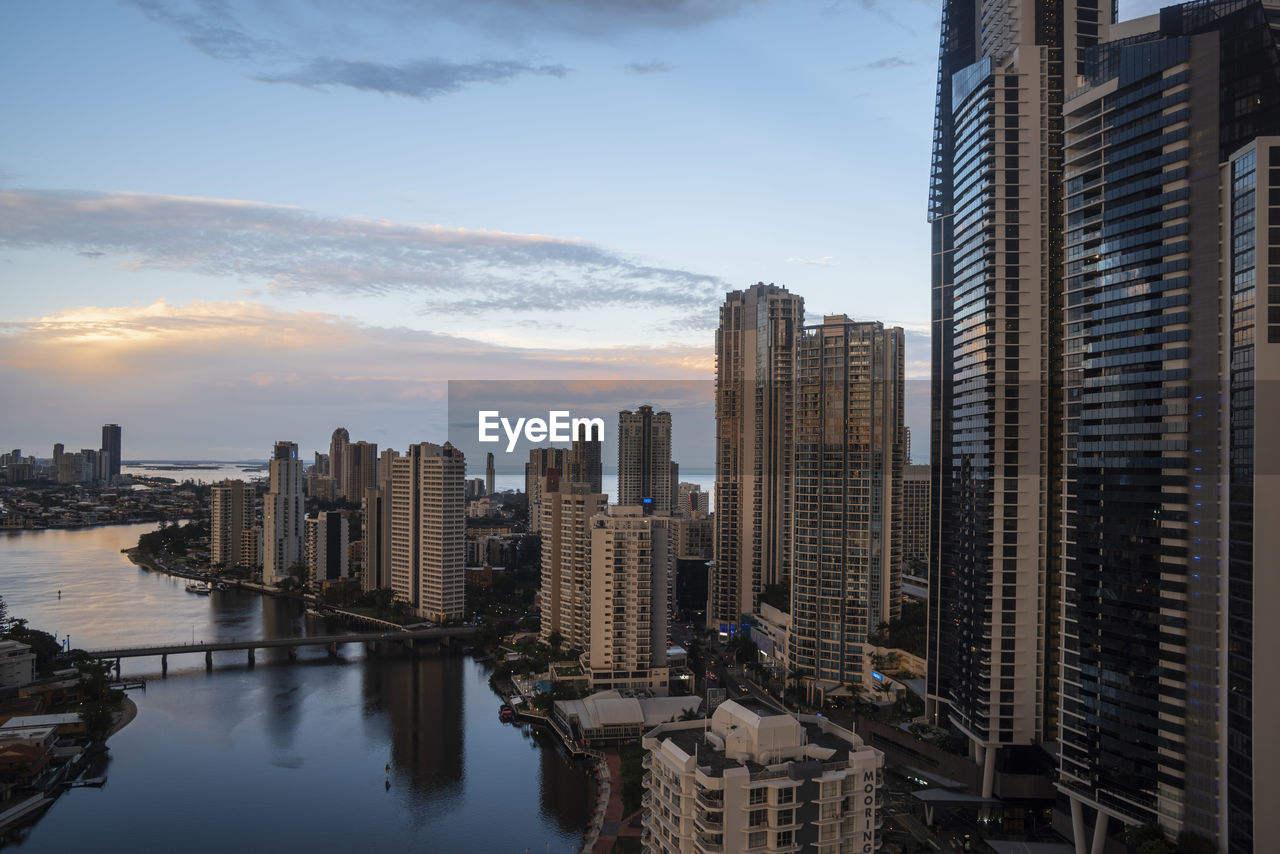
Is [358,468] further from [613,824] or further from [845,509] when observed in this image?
[613,824]

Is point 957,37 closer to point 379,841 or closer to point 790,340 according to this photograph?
point 790,340

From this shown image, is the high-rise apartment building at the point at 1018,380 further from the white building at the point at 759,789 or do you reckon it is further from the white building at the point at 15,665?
the white building at the point at 15,665

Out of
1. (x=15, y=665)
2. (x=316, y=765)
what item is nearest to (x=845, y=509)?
(x=316, y=765)

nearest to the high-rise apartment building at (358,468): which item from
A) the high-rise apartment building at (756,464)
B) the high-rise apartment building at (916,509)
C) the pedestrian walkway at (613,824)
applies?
the high-rise apartment building at (916,509)

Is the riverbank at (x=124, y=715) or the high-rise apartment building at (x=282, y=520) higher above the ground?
the high-rise apartment building at (x=282, y=520)

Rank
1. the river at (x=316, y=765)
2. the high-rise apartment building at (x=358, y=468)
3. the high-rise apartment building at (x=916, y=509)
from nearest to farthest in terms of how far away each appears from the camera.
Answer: the river at (x=316, y=765), the high-rise apartment building at (x=916, y=509), the high-rise apartment building at (x=358, y=468)
